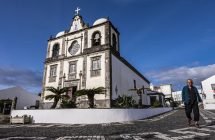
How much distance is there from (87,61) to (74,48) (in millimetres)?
3180

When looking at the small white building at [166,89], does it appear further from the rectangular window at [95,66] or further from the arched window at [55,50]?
the rectangular window at [95,66]

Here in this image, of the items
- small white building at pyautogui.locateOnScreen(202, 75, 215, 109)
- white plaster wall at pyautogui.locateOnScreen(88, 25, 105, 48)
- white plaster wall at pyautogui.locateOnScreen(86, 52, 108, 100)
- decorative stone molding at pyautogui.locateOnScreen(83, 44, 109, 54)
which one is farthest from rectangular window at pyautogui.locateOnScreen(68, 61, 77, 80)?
small white building at pyautogui.locateOnScreen(202, 75, 215, 109)

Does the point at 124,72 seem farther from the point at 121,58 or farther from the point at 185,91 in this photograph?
the point at 185,91

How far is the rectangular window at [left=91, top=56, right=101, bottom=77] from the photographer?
58.5ft

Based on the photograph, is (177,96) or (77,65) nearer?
(77,65)

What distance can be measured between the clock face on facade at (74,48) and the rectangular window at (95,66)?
315cm

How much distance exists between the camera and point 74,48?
819 inches

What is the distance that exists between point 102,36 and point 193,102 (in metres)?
14.1

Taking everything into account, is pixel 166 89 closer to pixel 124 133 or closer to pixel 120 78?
pixel 120 78

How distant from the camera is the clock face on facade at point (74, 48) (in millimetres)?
20516

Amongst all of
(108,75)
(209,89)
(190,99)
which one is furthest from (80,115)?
(209,89)

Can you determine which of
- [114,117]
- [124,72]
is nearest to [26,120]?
[114,117]

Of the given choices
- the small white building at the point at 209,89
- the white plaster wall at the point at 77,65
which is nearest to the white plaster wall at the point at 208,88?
the small white building at the point at 209,89

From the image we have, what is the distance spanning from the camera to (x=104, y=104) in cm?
1622
